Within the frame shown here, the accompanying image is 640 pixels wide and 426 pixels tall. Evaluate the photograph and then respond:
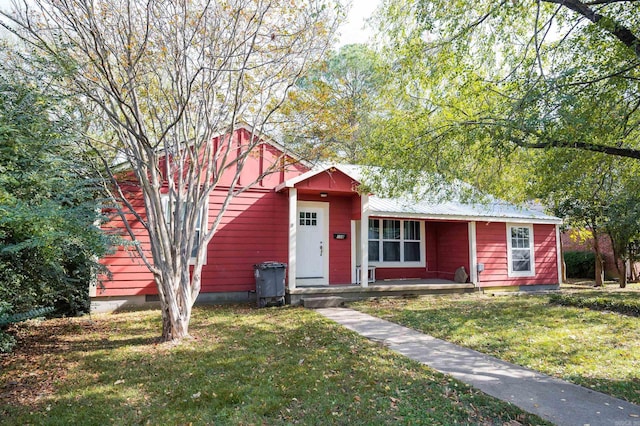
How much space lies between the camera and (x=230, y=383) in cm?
419

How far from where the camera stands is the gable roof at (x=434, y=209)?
389 inches

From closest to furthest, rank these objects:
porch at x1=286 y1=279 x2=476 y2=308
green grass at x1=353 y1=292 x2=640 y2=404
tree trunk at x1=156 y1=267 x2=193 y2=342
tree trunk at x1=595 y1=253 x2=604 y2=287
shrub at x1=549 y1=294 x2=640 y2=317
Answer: green grass at x1=353 y1=292 x2=640 y2=404, tree trunk at x1=156 y1=267 x2=193 y2=342, shrub at x1=549 y1=294 x2=640 y2=317, porch at x1=286 y1=279 x2=476 y2=308, tree trunk at x1=595 y1=253 x2=604 y2=287

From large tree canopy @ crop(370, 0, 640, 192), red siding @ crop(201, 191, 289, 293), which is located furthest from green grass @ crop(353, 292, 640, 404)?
red siding @ crop(201, 191, 289, 293)

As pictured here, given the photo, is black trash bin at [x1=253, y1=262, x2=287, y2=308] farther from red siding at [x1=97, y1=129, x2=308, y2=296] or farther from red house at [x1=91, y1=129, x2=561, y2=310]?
red siding at [x1=97, y1=129, x2=308, y2=296]

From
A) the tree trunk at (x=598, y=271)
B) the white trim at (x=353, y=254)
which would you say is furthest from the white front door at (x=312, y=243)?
the tree trunk at (x=598, y=271)

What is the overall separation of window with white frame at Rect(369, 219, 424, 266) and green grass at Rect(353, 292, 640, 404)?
2381 mm

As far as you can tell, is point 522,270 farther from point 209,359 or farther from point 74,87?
point 74,87

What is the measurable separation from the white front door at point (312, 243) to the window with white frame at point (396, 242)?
2.03 metres

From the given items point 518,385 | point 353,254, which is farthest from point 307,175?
point 518,385

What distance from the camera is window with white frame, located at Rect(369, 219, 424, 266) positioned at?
12.3 metres

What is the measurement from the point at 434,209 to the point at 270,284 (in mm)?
5792

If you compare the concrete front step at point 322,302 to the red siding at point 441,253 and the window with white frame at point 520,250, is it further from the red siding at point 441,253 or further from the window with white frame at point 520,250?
the window with white frame at point 520,250

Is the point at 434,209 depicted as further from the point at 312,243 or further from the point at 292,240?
the point at 292,240

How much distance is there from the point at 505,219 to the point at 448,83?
6905 millimetres
